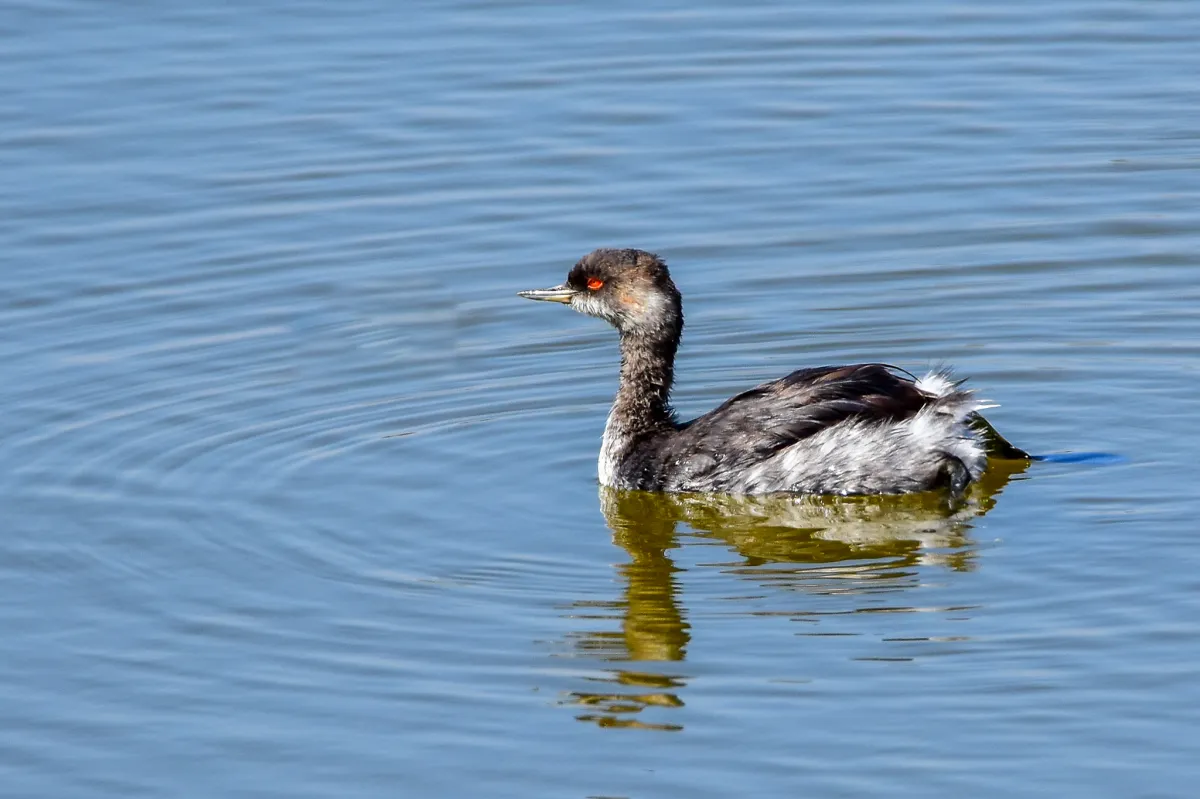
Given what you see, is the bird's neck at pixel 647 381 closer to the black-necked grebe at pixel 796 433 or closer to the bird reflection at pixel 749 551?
the black-necked grebe at pixel 796 433

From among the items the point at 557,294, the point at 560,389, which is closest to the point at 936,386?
the point at 557,294

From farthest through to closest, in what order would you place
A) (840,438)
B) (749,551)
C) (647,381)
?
1. (647,381)
2. (840,438)
3. (749,551)

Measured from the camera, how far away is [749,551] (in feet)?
31.1

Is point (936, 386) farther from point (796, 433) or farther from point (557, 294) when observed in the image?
point (557, 294)

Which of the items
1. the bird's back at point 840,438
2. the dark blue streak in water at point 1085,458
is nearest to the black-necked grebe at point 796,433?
the bird's back at point 840,438

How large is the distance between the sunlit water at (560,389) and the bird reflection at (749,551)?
0.10ft

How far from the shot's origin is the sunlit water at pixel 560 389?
24.6 ft

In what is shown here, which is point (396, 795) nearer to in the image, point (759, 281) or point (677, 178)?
point (759, 281)

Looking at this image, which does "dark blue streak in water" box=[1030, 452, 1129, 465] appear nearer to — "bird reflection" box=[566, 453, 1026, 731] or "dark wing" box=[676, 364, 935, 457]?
"bird reflection" box=[566, 453, 1026, 731]

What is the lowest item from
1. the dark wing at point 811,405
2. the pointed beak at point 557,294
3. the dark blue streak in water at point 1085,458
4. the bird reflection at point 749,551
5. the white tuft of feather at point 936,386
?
the bird reflection at point 749,551

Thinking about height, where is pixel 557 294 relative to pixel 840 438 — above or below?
above

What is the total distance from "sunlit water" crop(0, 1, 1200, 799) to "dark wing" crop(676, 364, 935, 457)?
34cm

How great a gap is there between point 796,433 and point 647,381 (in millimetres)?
1036

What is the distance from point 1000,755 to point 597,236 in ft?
21.7
